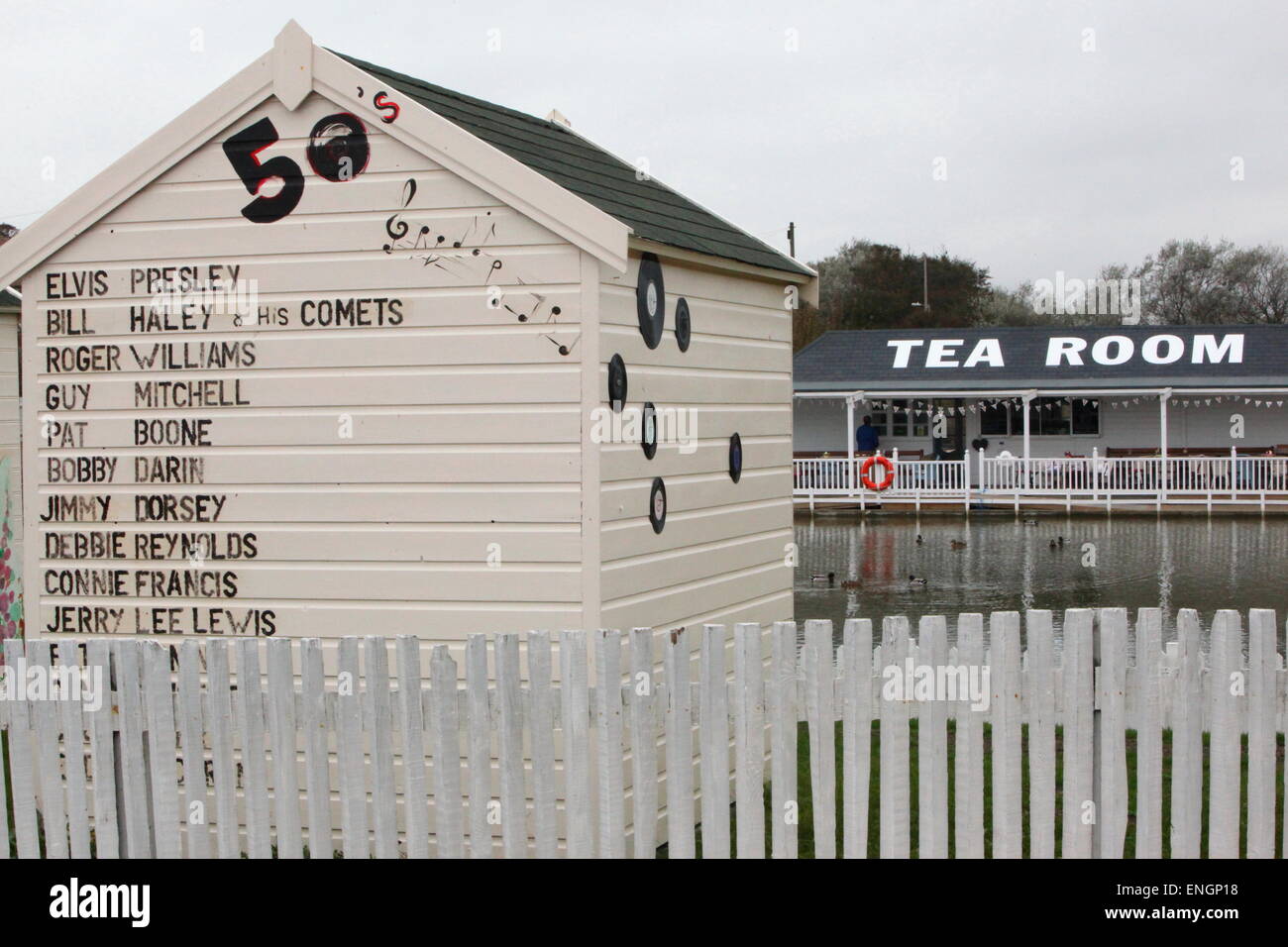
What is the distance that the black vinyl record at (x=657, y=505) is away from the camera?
705 cm

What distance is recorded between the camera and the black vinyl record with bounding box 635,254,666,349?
700 centimetres

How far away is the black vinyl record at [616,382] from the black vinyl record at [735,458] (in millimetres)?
1394

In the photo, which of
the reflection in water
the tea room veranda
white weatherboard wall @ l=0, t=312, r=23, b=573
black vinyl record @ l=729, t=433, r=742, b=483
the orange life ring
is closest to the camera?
black vinyl record @ l=729, t=433, r=742, b=483

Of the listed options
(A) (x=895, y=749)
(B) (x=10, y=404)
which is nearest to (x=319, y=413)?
(A) (x=895, y=749)

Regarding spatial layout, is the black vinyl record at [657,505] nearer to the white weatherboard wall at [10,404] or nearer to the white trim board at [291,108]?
the white trim board at [291,108]

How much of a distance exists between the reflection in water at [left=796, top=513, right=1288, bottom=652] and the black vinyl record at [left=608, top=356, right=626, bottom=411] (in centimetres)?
854

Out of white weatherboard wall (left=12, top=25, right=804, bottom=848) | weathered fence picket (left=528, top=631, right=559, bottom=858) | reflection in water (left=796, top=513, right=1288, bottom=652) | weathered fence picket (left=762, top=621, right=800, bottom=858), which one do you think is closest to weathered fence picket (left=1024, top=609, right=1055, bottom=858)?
weathered fence picket (left=762, top=621, right=800, bottom=858)

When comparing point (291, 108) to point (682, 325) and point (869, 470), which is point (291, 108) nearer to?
point (682, 325)

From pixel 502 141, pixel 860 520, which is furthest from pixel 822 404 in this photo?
pixel 502 141

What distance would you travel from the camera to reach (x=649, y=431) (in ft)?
23.1

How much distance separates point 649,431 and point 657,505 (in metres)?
0.36

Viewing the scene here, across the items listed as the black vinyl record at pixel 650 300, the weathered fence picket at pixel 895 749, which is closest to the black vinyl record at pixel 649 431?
the black vinyl record at pixel 650 300

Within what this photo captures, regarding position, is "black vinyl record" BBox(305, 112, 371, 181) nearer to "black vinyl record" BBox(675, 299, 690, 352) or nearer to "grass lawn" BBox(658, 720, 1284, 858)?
"black vinyl record" BBox(675, 299, 690, 352)

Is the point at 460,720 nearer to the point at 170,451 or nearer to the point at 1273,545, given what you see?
the point at 170,451
